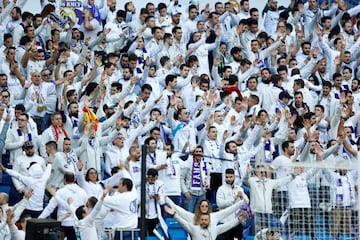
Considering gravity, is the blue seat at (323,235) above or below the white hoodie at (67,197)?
below

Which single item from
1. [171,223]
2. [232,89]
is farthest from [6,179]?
[232,89]

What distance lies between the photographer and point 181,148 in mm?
20031

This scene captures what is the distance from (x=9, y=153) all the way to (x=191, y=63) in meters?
5.27

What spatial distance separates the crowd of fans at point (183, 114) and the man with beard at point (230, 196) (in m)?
0.02

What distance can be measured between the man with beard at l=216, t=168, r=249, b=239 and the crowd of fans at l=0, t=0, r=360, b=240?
0.06ft

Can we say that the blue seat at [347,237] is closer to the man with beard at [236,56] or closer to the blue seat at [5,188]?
the blue seat at [5,188]

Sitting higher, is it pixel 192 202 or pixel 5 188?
pixel 5 188

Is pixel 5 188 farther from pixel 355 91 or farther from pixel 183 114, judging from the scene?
pixel 355 91

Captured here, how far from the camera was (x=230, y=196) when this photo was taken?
58.9 ft

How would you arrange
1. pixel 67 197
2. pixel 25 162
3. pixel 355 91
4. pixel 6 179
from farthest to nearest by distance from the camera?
pixel 355 91
pixel 6 179
pixel 25 162
pixel 67 197


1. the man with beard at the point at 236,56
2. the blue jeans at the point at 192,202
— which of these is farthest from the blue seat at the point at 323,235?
the man with beard at the point at 236,56

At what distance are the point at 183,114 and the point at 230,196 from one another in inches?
111

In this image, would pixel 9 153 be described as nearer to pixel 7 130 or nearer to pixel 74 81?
pixel 7 130

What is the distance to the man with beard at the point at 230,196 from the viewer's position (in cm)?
1762
